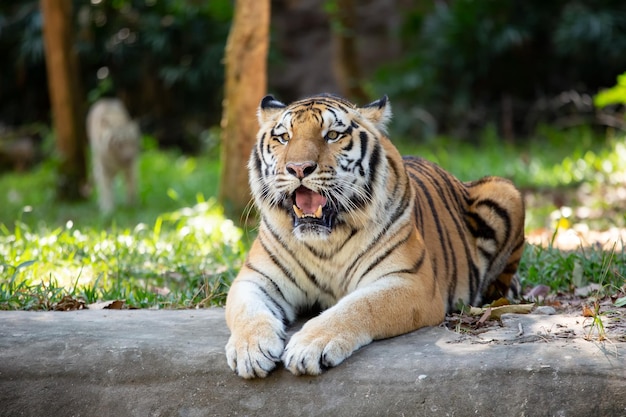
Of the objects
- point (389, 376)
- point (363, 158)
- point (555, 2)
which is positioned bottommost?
point (389, 376)

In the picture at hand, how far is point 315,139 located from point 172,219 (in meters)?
4.42

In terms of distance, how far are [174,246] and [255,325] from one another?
2.77 metres

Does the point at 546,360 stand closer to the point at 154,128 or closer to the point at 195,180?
the point at 195,180

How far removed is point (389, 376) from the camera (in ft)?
10.8

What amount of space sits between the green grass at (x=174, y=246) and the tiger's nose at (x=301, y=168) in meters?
1.34

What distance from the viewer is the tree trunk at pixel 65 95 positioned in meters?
11.1

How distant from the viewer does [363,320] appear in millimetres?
3525

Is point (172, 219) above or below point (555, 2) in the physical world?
below

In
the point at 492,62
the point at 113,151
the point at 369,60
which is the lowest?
the point at 113,151

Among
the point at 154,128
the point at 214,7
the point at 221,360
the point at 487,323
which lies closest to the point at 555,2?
the point at 214,7

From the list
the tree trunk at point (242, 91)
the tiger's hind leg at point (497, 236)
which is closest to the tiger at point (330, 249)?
the tiger's hind leg at point (497, 236)

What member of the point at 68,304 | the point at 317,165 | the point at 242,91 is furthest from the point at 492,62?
the point at 317,165

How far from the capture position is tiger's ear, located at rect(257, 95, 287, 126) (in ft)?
13.5

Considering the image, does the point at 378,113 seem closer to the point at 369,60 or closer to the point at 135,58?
the point at 369,60
